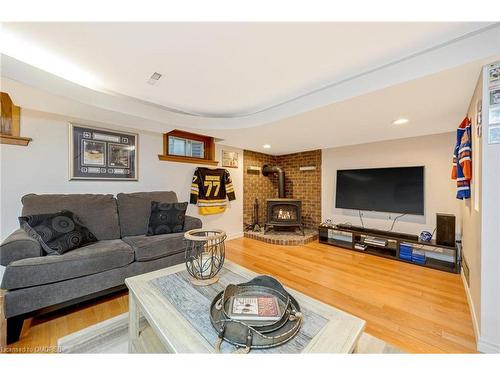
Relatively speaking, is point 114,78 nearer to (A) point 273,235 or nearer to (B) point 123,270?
(B) point 123,270

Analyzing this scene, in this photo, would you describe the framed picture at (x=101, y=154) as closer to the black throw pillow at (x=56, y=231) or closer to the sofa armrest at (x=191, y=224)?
the black throw pillow at (x=56, y=231)

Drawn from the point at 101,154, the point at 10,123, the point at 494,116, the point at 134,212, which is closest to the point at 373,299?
the point at 494,116

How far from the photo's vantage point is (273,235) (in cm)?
388

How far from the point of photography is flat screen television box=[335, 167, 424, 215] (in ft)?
9.71

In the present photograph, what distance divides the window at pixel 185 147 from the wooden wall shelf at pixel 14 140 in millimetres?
1527

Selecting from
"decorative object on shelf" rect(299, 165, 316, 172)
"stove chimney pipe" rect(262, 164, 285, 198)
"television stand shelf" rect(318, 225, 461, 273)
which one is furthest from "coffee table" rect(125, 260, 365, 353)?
"decorative object on shelf" rect(299, 165, 316, 172)

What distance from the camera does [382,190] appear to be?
10.6 feet

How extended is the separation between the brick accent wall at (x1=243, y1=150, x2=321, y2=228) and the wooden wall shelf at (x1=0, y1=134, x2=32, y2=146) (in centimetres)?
312

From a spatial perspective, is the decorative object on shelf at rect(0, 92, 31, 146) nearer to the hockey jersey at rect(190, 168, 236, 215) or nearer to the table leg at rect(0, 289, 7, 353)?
the table leg at rect(0, 289, 7, 353)

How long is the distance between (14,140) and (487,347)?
4.21m

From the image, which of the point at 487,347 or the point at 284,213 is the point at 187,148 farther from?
the point at 487,347

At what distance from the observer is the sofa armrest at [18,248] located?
1419 millimetres
